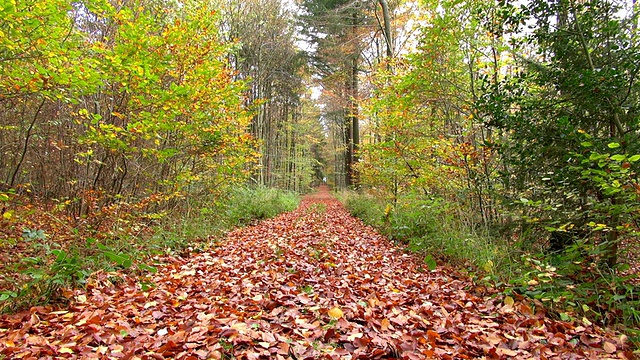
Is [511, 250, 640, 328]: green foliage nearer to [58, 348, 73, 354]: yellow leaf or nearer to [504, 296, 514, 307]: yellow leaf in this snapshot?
[504, 296, 514, 307]: yellow leaf

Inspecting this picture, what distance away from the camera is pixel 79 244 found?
403 cm

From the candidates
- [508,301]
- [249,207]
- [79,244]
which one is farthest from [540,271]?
[249,207]

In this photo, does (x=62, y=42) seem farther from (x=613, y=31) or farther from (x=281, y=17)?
(x=281, y=17)

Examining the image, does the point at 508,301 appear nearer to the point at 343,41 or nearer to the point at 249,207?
the point at 249,207

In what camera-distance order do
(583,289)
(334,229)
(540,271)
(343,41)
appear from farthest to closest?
(343,41) < (334,229) < (540,271) < (583,289)

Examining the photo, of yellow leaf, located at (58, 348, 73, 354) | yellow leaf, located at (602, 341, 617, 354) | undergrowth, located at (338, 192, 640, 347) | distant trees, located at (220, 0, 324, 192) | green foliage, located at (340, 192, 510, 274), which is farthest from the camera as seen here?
distant trees, located at (220, 0, 324, 192)

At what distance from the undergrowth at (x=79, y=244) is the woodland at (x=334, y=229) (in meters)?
0.03

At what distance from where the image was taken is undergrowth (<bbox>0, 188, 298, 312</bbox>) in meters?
3.09

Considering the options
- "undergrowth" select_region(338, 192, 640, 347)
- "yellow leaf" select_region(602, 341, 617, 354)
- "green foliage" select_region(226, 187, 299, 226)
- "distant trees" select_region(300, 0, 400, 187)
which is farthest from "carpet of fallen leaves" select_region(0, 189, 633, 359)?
"distant trees" select_region(300, 0, 400, 187)

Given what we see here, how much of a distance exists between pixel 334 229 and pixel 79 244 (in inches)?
213

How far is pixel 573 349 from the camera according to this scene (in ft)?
8.23

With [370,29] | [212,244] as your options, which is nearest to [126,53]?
[212,244]

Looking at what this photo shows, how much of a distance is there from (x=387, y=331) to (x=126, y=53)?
4788 mm

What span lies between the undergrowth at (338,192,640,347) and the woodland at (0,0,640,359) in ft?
0.11
